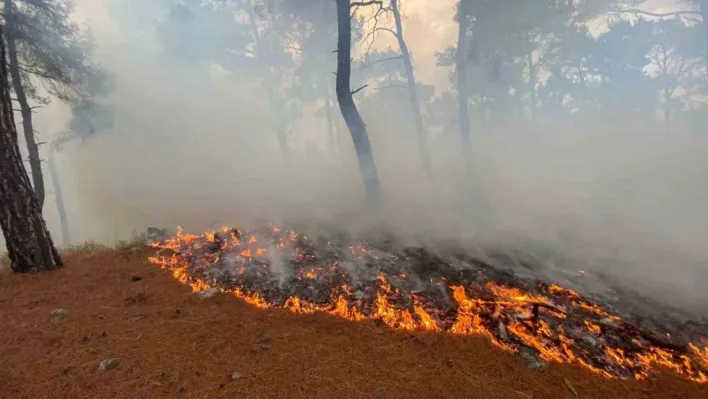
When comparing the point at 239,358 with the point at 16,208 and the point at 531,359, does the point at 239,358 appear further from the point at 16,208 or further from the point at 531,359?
the point at 16,208

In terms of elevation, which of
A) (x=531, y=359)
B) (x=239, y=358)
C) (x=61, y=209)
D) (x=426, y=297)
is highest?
(x=61, y=209)

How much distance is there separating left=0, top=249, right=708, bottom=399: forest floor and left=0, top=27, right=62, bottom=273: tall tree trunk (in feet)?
3.28

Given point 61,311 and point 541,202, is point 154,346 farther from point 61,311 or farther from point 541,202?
point 541,202

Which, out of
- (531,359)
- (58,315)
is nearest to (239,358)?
(58,315)

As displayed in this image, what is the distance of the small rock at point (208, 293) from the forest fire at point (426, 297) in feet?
0.53

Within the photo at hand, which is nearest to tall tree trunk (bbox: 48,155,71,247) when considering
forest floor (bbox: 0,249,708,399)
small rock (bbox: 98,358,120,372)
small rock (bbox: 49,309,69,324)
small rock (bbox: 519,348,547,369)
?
small rock (bbox: 49,309,69,324)

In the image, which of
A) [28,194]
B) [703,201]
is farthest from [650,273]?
[28,194]

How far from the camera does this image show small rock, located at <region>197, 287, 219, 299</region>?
5480 millimetres

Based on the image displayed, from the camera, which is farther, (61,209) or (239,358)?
(61,209)

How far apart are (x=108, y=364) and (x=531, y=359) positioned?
4668mm

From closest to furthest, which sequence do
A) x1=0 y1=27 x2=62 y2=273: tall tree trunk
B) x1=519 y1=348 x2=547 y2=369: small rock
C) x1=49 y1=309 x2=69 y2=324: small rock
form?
1. x1=519 y1=348 x2=547 y2=369: small rock
2. x1=49 y1=309 x2=69 y2=324: small rock
3. x1=0 y1=27 x2=62 y2=273: tall tree trunk

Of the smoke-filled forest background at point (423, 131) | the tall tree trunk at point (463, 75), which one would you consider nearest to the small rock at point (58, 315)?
the smoke-filled forest background at point (423, 131)

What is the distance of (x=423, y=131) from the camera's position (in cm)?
1623

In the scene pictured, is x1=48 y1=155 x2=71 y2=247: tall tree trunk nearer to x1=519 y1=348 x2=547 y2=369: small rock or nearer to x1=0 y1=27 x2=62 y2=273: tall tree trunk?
x1=0 y1=27 x2=62 y2=273: tall tree trunk
